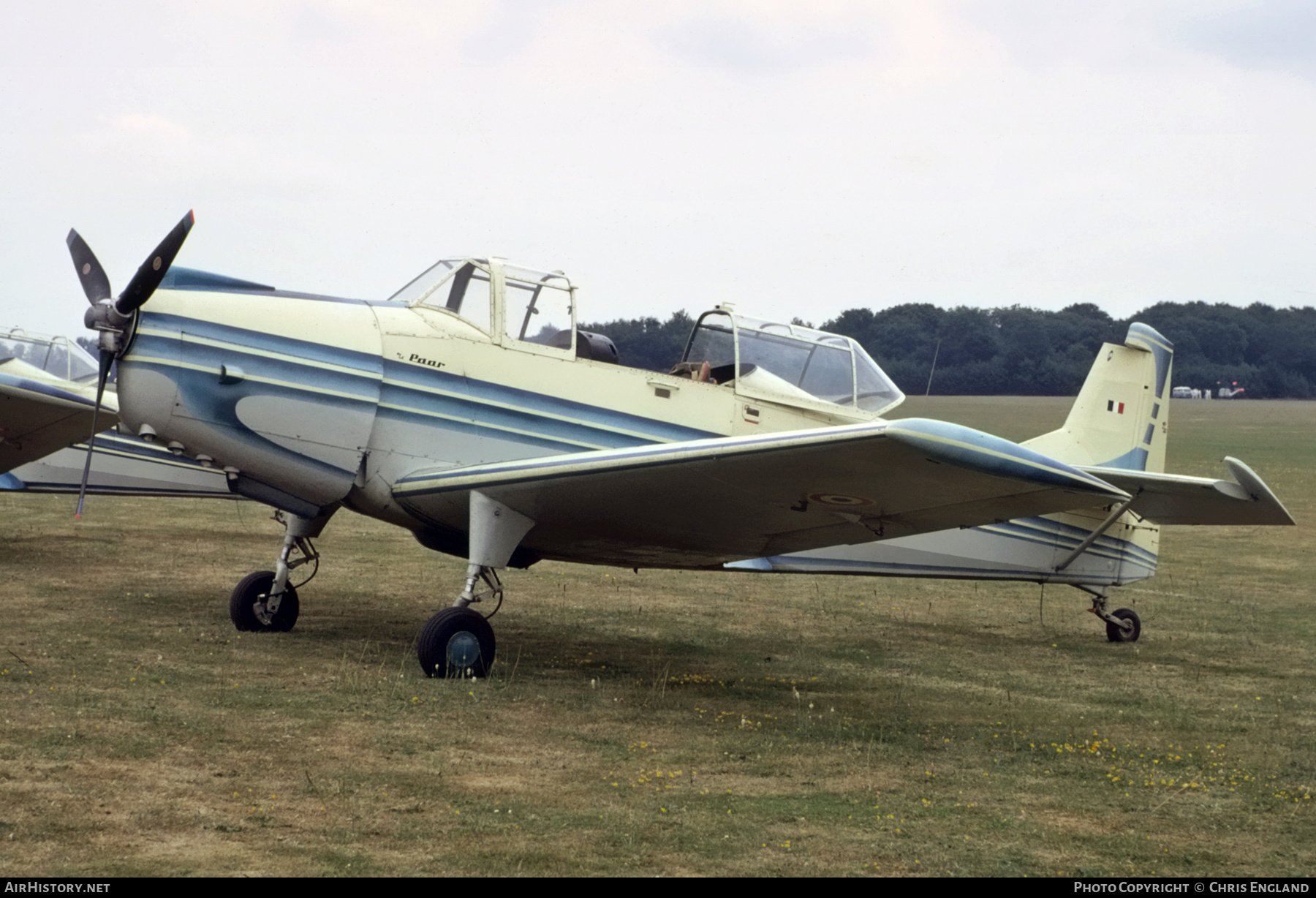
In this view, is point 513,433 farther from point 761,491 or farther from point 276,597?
point 276,597

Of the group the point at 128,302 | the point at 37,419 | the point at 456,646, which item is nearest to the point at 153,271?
the point at 128,302

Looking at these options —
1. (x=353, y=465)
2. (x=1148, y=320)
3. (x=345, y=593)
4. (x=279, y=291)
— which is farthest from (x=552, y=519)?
(x=1148, y=320)

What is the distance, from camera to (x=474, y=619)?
7.46 meters

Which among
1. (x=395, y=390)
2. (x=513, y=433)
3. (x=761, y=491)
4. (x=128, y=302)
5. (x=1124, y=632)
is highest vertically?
(x=128, y=302)

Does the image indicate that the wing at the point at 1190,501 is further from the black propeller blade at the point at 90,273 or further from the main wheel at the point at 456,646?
the black propeller blade at the point at 90,273

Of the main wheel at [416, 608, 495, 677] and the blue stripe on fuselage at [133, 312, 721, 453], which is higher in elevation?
the blue stripe on fuselage at [133, 312, 721, 453]

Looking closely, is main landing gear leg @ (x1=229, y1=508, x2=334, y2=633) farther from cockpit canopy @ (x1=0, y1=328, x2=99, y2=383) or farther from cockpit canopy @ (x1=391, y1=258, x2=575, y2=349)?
cockpit canopy @ (x1=0, y1=328, x2=99, y2=383)

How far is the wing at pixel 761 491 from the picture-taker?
5668 millimetres

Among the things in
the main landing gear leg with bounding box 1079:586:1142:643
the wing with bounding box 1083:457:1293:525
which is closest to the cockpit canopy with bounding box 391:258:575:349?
the wing with bounding box 1083:457:1293:525

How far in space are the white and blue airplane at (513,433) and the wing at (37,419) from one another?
3777 millimetres

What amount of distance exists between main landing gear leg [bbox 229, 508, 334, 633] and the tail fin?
6.17m

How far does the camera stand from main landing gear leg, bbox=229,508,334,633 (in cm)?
889

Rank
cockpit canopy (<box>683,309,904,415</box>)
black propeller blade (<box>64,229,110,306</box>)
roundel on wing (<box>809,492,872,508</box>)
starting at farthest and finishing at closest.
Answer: cockpit canopy (<box>683,309,904,415</box>)
black propeller blade (<box>64,229,110,306</box>)
roundel on wing (<box>809,492,872,508</box>)

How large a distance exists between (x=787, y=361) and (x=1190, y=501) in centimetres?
331
